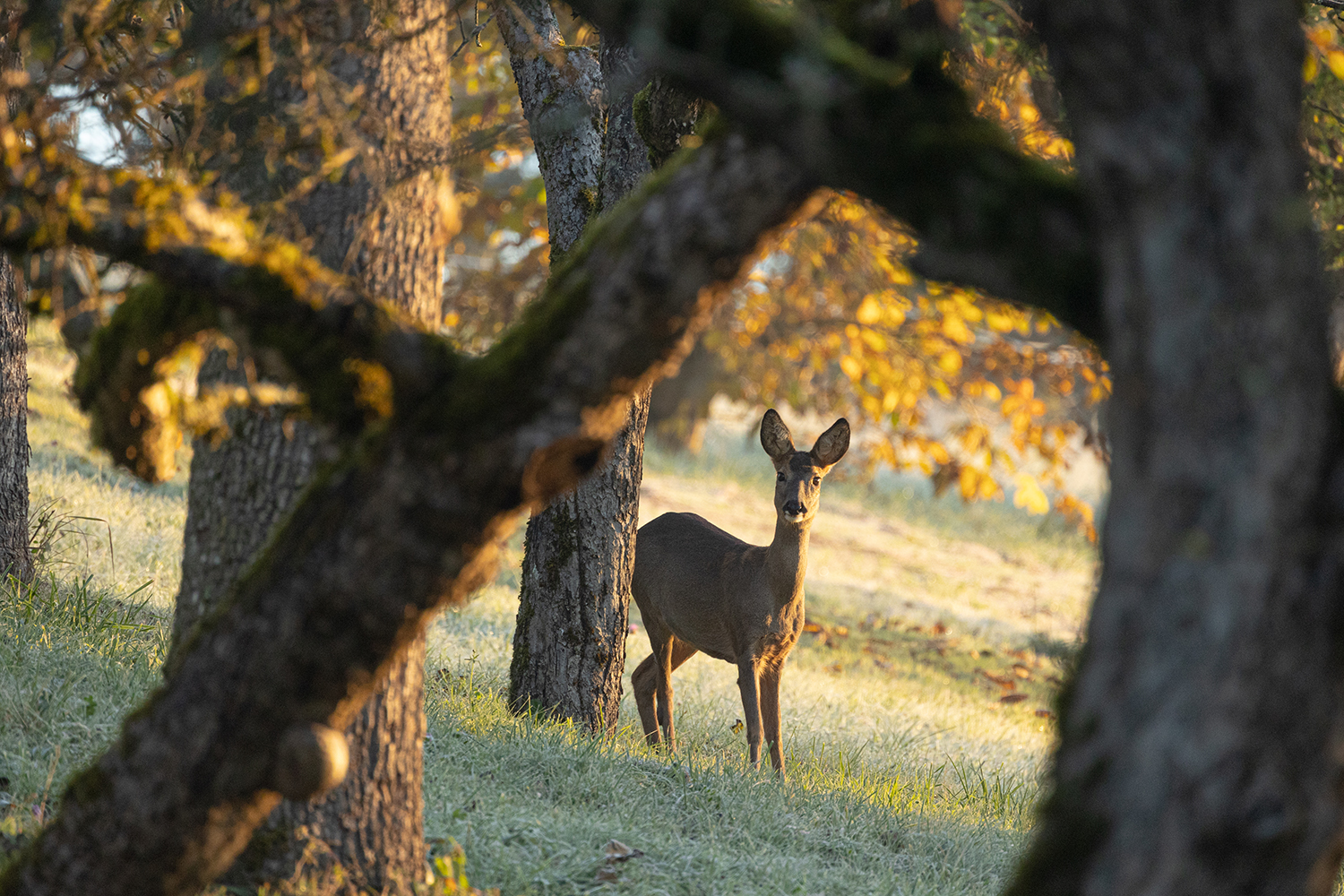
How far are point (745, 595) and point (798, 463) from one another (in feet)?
3.11

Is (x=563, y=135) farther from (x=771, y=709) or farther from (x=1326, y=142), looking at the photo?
(x=1326, y=142)

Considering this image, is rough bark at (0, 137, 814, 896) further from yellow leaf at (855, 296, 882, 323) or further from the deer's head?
yellow leaf at (855, 296, 882, 323)

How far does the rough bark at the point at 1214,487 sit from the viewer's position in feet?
6.88

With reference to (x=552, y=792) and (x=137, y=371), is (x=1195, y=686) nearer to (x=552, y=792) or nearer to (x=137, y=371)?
(x=137, y=371)

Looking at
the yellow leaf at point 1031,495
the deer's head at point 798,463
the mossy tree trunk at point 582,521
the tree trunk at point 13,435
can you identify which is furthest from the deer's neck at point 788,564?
the tree trunk at point 13,435

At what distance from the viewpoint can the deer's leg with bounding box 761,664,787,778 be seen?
675 centimetres

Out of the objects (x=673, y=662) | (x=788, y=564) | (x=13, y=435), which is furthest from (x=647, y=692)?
(x=13, y=435)

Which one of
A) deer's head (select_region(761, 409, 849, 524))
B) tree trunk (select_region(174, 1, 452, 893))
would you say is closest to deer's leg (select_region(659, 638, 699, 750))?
deer's head (select_region(761, 409, 849, 524))

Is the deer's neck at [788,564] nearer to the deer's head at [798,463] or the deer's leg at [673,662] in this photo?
the deer's head at [798,463]

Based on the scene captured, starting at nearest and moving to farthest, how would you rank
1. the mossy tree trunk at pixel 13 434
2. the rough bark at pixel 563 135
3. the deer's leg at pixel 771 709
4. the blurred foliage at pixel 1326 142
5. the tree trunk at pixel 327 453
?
1. the tree trunk at pixel 327 453
2. the mossy tree trunk at pixel 13 434
3. the rough bark at pixel 563 135
4. the deer's leg at pixel 771 709
5. the blurred foliage at pixel 1326 142

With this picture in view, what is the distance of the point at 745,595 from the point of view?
7.20m

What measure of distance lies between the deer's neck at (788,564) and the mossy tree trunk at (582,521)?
1.02 metres

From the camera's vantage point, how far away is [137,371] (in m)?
3.09

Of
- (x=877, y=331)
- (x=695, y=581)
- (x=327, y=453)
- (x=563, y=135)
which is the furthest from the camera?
(x=877, y=331)
